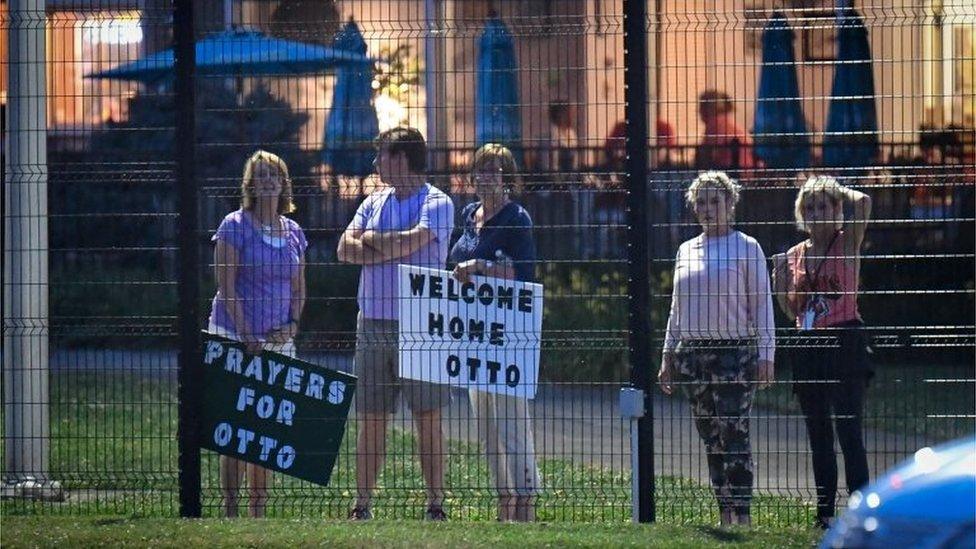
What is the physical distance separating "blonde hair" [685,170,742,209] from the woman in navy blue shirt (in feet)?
2.83

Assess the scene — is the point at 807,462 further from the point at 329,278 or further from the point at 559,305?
the point at 329,278

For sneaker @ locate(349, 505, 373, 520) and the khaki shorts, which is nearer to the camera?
sneaker @ locate(349, 505, 373, 520)

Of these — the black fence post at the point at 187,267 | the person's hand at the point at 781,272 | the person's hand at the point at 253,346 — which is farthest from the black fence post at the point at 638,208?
the black fence post at the point at 187,267

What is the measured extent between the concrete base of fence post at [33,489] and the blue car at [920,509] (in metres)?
5.49

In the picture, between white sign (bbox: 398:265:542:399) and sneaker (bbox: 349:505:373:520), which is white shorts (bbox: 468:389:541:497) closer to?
white sign (bbox: 398:265:542:399)

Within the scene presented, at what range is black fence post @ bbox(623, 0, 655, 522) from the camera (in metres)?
8.09

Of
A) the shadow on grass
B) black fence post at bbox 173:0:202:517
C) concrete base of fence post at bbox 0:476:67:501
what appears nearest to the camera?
the shadow on grass

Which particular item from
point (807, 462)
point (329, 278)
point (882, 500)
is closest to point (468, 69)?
point (807, 462)

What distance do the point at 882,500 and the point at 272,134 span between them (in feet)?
23.5

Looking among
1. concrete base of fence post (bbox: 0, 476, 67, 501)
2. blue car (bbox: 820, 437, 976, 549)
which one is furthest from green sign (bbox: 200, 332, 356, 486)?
blue car (bbox: 820, 437, 976, 549)

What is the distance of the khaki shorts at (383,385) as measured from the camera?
28.6 feet

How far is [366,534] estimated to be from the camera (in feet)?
24.7

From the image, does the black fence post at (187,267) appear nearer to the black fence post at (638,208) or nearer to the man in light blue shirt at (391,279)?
the man in light blue shirt at (391,279)

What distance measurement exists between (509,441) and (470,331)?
2.15 feet
